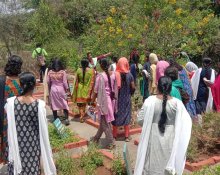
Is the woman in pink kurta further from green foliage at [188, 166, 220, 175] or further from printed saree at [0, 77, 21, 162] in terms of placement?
green foliage at [188, 166, 220, 175]

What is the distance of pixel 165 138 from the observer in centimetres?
462

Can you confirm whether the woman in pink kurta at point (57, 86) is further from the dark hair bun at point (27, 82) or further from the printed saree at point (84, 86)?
the dark hair bun at point (27, 82)

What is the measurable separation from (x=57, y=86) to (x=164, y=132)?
187 inches

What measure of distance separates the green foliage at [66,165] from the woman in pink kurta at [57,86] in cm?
324

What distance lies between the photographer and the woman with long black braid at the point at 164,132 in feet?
15.0

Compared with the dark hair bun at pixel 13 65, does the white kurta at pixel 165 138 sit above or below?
below

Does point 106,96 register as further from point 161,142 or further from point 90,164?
point 161,142

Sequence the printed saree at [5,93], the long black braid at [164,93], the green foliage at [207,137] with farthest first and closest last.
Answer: the green foliage at [207,137] → the printed saree at [5,93] → the long black braid at [164,93]

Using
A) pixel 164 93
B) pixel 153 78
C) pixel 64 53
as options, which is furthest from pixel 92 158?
pixel 64 53

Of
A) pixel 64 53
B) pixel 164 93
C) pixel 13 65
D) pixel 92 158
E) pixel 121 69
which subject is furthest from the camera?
pixel 64 53

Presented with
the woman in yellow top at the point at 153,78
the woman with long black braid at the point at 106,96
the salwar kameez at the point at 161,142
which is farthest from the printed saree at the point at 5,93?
the woman in yellow top at the point at 153,78

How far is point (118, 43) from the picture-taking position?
14.2 meters

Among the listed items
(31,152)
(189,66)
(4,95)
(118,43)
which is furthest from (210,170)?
(118,43)

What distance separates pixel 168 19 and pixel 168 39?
2.17 feet
